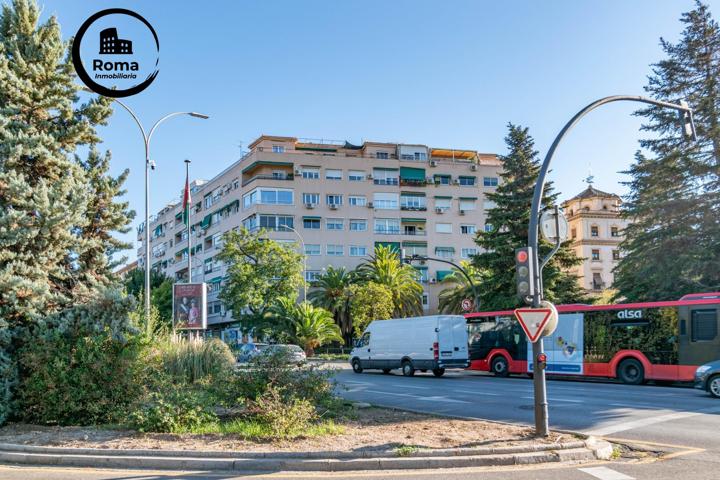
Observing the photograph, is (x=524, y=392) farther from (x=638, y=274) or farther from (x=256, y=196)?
(x=256, y=196)

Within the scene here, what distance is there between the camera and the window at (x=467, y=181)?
6738 cm

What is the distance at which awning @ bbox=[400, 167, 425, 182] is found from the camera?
214ft

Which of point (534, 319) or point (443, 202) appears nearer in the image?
point (534, 319)

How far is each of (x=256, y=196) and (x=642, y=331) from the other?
42821 mm

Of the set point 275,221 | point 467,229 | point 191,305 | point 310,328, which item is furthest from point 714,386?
point 467,229

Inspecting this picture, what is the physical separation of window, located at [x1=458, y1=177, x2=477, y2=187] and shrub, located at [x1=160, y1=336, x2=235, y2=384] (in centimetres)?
5336

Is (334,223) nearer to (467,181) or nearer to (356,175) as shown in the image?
(356,175)

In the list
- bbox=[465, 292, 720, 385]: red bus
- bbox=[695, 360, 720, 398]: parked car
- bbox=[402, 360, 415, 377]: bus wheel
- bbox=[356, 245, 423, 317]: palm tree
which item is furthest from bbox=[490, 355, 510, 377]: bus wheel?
bbox=[356, 245, 423, 317]: palm tree

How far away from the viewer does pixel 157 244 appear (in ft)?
301

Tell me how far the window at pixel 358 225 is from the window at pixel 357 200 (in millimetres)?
1667

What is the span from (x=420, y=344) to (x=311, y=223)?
35.2m

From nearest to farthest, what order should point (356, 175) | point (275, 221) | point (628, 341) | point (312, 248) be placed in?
point (628, 341) → point (275, 221) → point (312, 248) → point (356, 175)

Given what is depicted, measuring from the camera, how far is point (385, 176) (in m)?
64.4

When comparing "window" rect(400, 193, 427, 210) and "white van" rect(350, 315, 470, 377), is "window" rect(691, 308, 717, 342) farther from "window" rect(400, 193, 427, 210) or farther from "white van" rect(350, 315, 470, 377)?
"window" rect(400, 193, 427, 210)
